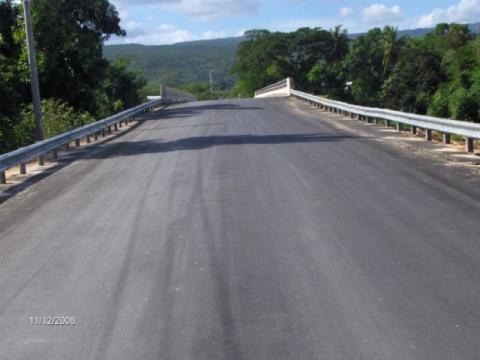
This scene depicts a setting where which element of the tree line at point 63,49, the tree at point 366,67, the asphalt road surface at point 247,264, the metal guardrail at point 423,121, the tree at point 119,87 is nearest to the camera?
the asphalt road surface at point 247,264

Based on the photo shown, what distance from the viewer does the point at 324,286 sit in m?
6.40

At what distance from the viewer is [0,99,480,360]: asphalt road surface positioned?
528cm

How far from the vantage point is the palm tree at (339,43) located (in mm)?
113000

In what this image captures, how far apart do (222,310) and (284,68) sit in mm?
109642

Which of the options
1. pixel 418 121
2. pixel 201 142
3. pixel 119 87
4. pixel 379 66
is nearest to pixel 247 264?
pixel 201 142

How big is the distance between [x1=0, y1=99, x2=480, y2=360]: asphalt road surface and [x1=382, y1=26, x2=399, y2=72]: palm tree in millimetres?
82873

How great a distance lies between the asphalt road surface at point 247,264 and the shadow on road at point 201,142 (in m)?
4.18

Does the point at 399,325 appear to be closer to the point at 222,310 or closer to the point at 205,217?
the point at 222,310

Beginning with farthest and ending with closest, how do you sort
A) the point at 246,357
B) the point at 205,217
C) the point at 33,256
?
the point at 205,217 < the point at 33,256 < the point at 246,357

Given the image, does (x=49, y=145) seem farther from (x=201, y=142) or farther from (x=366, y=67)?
(x=366, y=67)

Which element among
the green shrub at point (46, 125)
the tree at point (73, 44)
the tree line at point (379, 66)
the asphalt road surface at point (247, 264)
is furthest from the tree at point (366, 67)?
the asphalt road surface at point (247, 264)

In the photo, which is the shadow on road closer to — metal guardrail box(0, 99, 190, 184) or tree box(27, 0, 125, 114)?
metal guardrail box(0, 99, 190, 184)

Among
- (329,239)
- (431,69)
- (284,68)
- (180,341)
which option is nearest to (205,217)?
(329,239)

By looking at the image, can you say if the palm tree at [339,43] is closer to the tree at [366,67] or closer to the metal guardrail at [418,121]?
the tree at [366,67]
